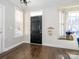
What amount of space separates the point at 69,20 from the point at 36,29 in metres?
2.33

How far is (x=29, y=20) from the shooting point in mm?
7422

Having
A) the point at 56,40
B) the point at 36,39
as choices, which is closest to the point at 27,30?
the point at 36,39

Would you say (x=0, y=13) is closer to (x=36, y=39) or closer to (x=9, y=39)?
(x=9, y=39)

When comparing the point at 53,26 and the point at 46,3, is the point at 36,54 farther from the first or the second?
the point at 46,3

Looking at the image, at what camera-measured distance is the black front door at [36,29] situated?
6.98 m

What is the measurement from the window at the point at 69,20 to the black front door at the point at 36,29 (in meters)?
1.47

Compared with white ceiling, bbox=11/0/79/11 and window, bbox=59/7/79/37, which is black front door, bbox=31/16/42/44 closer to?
white ceiling, bbox=11/0/79/11

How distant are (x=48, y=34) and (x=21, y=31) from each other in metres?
2.10

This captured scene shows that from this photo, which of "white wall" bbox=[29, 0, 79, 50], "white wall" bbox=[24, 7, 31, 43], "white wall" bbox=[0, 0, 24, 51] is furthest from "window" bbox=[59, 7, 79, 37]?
"white wall" bbox=[0, 0, 24, 51]

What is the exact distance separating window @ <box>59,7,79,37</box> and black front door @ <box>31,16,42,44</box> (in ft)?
4.83

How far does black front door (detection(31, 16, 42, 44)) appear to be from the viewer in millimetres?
6980

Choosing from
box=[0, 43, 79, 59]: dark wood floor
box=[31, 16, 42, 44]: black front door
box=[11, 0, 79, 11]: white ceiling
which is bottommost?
box=[0, 43, 79, 59]: dark wood floor

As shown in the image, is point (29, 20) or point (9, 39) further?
point (29, 20)

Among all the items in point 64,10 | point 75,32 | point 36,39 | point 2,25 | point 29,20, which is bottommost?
point 36,39
